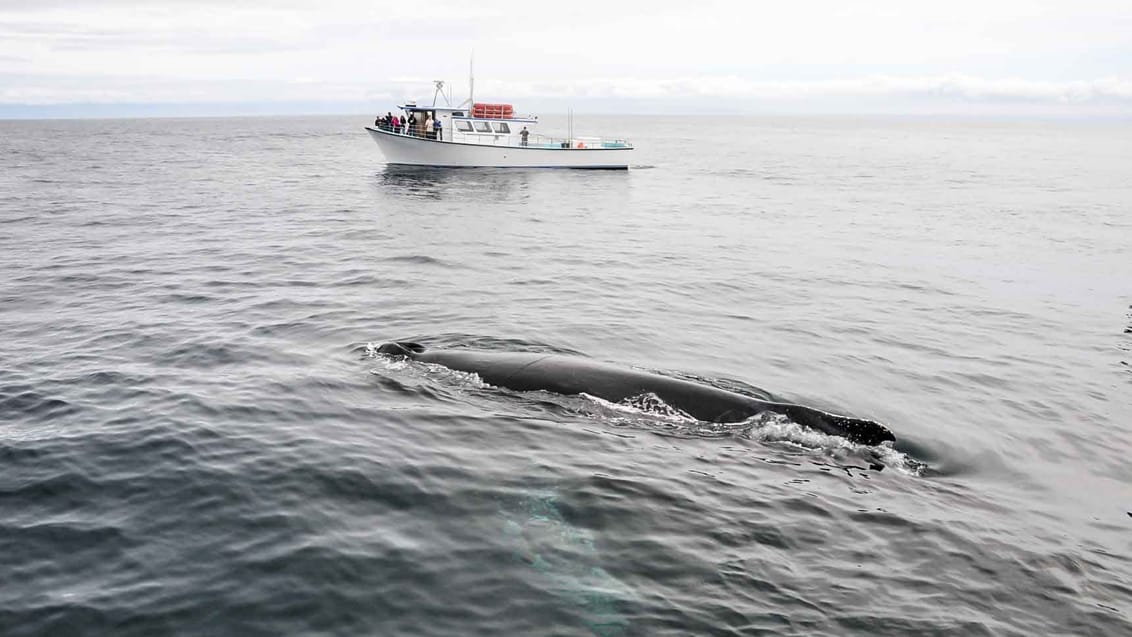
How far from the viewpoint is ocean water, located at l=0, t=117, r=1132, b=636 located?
8.70 metres

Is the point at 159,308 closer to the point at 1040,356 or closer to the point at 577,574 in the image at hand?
the point at 577,574

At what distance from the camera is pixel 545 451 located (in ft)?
40.4

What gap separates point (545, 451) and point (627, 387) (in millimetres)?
2218

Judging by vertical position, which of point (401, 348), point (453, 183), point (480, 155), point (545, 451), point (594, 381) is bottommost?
point (545, 451)

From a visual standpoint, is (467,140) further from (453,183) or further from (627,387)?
(627,387)

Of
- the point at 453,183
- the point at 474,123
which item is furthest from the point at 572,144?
the point at 453,183

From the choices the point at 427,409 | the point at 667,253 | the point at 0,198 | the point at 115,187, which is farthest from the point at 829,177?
the point at 427,409

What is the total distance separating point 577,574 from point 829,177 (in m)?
71.2

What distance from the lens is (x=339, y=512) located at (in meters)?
10.5

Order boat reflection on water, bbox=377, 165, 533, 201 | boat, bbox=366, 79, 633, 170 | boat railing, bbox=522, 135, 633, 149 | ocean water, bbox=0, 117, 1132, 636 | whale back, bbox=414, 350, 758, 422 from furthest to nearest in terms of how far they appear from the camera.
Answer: boat railing, bbox=522, 135, 633, 149 < boat, bbox=366, 79, 633, 170 < boat reflection on water, bbox=377, 165, 533, 201 < whale back, bbox=414, 350, 758, 422 < ocean water, bbox=0, 117, 1132, 636

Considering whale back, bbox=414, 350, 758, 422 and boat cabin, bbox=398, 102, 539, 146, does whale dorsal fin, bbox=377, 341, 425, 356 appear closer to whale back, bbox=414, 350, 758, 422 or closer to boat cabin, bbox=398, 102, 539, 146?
whale back, bbox=414, 350, 758, 422

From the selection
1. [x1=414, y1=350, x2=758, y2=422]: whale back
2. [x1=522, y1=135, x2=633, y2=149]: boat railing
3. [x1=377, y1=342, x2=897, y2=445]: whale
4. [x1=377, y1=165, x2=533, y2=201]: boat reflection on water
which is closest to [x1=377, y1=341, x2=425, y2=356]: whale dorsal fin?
[x1=377, y1=342, x2=897, y2=445]: whale

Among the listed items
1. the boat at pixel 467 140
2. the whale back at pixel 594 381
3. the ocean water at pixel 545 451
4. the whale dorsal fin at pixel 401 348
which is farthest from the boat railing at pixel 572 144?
the whale back at pixel 594 381

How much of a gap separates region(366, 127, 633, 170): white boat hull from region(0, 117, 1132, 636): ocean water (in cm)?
3863
